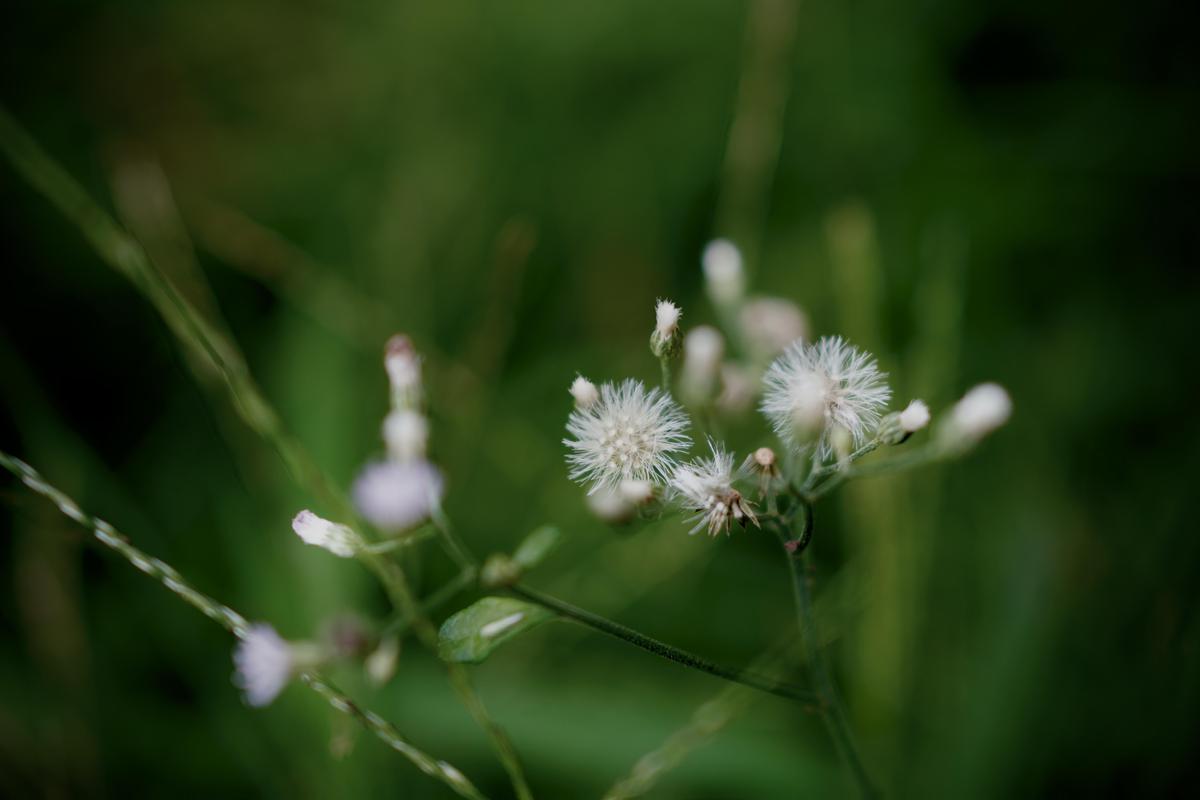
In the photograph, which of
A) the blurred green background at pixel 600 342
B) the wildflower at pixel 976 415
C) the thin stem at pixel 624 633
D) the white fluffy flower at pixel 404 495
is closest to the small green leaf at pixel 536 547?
the thin stem at pixel 624 633

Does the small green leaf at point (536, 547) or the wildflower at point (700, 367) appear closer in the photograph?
the small green leaf at point (536, 547)

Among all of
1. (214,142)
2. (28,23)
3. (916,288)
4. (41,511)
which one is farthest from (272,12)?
(916,288)

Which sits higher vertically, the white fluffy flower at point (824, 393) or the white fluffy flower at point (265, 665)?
the white fluffy flower at point (824, 393)

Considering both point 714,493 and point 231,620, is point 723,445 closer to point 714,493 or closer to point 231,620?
point 714,493

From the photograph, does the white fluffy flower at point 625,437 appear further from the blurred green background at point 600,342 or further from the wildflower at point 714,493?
the blurred green background at point 600,342

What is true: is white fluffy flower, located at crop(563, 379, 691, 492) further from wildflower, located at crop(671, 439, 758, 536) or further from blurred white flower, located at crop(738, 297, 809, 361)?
blurred white flower, located at crop(738, 297, 809, 361)

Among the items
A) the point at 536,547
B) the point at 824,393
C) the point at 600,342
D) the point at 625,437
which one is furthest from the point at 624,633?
the point at 600,342
